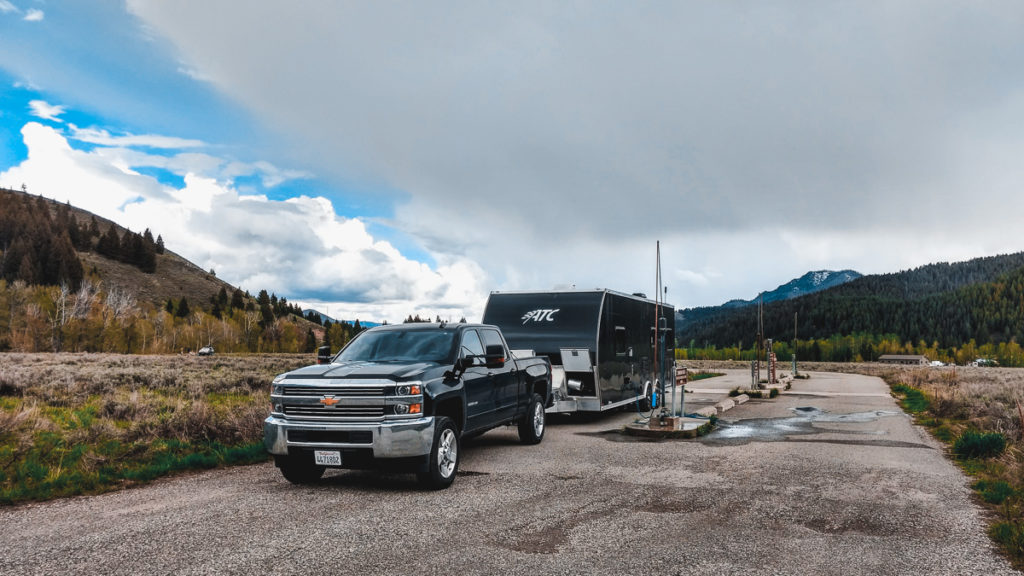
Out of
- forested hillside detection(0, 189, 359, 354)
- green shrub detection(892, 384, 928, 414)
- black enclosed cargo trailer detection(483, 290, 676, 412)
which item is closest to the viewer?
black enclosed cargo trailer detection(483, 290, 676, 412)

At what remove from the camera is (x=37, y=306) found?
91.1 meters

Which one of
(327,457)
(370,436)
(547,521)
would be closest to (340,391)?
(370,436)

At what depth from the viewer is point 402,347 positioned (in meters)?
9.79

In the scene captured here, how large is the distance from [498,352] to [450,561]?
423 cm

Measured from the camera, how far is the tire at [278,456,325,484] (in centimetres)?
829

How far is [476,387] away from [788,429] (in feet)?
26.8

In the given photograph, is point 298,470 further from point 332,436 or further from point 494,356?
point 494,356

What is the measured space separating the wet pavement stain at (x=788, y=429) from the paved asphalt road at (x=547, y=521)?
188cm

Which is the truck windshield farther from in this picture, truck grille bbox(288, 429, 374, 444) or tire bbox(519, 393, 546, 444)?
tire bbox(519, 393, 546, 444)

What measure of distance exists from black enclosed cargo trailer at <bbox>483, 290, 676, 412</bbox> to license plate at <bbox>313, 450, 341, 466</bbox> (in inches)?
253

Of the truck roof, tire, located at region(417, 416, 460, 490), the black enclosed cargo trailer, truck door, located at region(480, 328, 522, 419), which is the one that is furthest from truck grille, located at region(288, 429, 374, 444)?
the black enclosed cargo trailer

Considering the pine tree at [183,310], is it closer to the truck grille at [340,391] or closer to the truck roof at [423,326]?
the truck roof at [423,326]

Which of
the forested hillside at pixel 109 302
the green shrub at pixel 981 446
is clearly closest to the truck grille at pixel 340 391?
the green shrub at pixel 981 446

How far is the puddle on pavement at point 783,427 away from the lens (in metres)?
13.2
